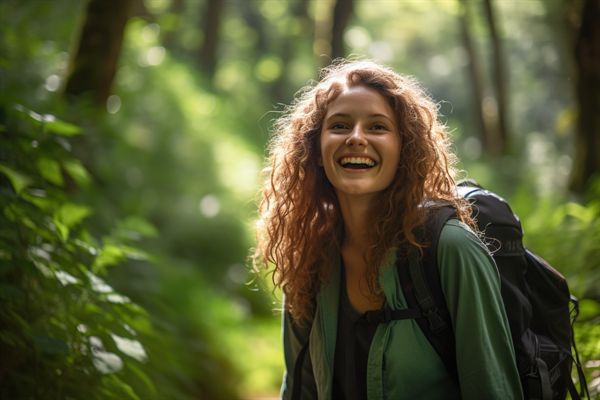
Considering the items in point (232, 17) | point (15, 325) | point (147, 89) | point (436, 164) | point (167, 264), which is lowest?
point (15, 325)

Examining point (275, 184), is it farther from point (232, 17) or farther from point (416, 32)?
point (416, 32)

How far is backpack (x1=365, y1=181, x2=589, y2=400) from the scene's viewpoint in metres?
2.61

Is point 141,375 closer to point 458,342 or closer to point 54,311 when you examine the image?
point 54,311

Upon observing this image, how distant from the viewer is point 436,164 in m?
3.02

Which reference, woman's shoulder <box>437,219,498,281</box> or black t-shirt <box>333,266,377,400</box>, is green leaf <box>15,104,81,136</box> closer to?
black t-shirt <box>333,266,377,400</box>

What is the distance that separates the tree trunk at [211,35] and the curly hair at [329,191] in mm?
17484

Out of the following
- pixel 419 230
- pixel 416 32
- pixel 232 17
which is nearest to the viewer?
pixel 419 230

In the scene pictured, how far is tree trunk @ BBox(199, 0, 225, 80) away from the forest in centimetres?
156

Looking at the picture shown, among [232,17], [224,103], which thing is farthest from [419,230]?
[232,17]

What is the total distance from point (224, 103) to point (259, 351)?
432 inches

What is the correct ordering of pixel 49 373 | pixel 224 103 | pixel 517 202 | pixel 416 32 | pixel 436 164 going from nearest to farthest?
pixel 436 164 → pixel 49 373 → pixel 517 202 → pixel 224 103 → pixel 416 32

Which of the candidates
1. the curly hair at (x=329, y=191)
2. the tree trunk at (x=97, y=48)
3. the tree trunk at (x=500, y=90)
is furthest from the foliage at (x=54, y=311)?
the tree trunk at (x=500, y=90)

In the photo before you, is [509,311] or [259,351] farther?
[259,351]

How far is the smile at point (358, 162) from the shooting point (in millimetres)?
2922
